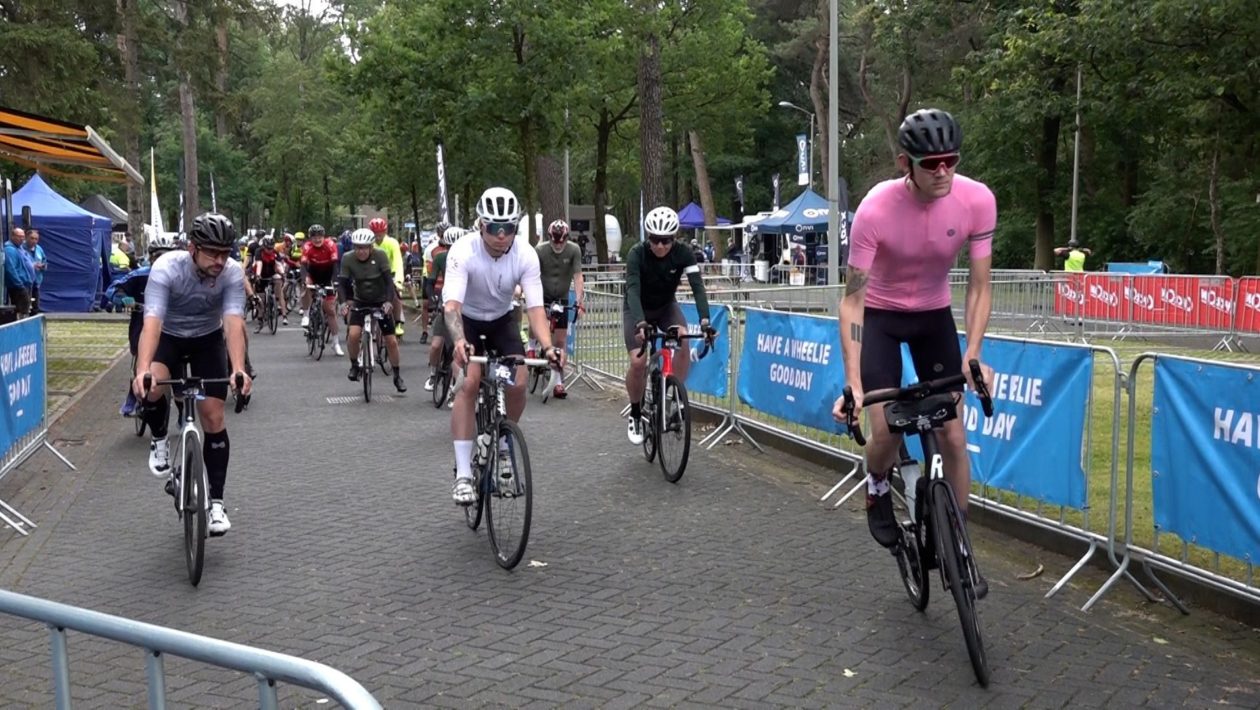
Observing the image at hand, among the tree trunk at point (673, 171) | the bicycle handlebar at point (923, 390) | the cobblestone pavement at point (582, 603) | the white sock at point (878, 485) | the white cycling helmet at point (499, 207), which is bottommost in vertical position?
the cobblestone pavement at point (582, 603)

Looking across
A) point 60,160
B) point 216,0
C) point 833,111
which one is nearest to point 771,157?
point 216,0

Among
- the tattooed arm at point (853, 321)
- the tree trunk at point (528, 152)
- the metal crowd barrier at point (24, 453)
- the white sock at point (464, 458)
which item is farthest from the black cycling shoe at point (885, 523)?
the tree trunk at point (528, 152)

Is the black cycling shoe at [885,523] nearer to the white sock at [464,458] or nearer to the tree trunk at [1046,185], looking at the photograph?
the white sock at [464,458]

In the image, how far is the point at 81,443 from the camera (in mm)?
12539

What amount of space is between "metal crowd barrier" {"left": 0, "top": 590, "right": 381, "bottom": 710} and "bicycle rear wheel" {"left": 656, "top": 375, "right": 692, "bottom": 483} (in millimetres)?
6617

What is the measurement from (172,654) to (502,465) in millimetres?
4525

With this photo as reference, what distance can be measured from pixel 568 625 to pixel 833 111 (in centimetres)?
1701

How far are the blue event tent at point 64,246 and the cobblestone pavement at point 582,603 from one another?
24.4m

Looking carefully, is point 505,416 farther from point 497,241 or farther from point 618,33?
point 618,33

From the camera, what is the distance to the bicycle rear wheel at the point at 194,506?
706cm

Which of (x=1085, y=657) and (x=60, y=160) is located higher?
(x=60, y=160)

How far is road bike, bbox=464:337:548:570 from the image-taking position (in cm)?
731

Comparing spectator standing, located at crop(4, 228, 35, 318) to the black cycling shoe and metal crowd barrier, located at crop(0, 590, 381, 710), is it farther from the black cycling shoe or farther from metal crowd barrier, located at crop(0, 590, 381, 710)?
metal crowd barrier, located at crop(0, 590, 381, 710)

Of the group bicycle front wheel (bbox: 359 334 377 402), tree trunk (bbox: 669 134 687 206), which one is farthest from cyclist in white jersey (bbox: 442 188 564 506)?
tree trunk (bbox: 669 134 687 206)
